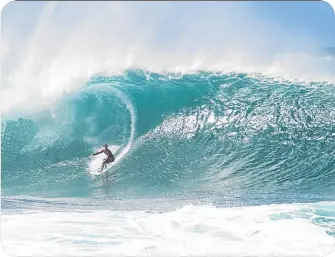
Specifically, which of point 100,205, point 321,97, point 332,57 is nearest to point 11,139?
point 100,205

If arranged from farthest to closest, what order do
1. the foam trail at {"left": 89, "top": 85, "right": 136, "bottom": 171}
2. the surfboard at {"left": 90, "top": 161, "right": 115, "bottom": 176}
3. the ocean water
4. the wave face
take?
the foam trail at {"left": 89, "top": 85, "right": 136, "bottom": 171} → the surfboard at {"left": 90, "top": 161, "right": 115, "bottom": 176} → the wave face → the ocean water

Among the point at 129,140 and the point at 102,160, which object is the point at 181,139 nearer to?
the point at 129,140

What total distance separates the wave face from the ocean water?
0.08 ft

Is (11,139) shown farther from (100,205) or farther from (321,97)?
(321,97)

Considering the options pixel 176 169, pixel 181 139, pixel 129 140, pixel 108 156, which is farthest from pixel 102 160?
pixel 181 139

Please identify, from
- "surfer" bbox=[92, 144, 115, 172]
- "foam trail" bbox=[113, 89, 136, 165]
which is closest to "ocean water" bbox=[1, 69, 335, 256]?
"foam trail" bbox=[113, 89, 136, 165]

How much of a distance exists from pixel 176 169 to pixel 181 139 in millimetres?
820

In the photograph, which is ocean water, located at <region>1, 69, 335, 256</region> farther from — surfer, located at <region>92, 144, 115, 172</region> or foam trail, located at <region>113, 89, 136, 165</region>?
surfer, located at <region>92, 144, 115, 172</region>

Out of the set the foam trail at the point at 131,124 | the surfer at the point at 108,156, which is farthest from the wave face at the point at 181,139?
the surfer at the point at 108,156

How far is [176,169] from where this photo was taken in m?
8.41

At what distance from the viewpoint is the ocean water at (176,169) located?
6.43 metres

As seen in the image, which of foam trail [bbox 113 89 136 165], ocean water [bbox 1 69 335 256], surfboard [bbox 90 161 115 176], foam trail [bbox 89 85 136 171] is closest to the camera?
ocean water [bbox 1 69 335 256]

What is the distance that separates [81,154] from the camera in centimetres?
884

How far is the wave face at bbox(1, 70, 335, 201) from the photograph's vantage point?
8062 millimetres
